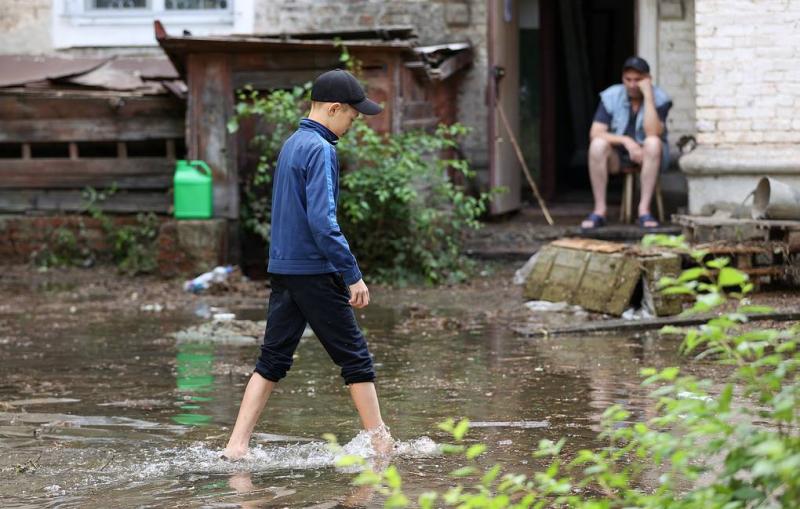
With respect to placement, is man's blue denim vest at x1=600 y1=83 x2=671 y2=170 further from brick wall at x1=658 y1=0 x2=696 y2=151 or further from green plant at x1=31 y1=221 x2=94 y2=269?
green plant at x1=31 y1=221 x2=94 y2=269

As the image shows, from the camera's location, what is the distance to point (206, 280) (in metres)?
11.8

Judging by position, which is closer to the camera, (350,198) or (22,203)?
(350,198)

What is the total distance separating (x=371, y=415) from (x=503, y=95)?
9005 millimetres

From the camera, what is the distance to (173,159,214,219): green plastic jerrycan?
40.2ft

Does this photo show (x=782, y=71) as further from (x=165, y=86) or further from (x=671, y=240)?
(x=671, y=240)

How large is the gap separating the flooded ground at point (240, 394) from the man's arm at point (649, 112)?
2.74m

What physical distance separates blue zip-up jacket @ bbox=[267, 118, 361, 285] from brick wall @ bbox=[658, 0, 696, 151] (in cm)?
876

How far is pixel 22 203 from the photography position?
1334cm

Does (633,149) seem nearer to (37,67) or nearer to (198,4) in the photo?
(198,4)

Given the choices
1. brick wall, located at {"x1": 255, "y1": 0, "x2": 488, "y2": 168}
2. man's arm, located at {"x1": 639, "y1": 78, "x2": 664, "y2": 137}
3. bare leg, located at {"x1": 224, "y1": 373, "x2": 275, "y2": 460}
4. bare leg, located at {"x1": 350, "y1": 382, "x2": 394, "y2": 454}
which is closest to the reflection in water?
bare leg, located at {"x1": 224, "y1": 373, "x2": 275, "y2": 460}

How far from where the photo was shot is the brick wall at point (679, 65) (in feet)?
44.9

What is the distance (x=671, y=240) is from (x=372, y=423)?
2.32 meters

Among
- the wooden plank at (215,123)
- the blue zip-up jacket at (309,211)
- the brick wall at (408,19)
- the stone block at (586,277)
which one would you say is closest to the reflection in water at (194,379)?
the blue zip-up jacket at (309,211)

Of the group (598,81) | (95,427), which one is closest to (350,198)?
(95,427)
